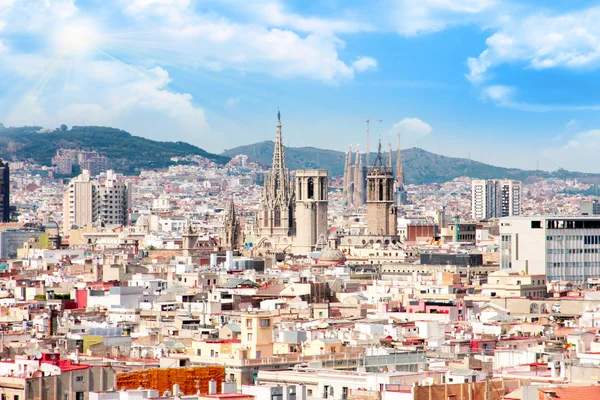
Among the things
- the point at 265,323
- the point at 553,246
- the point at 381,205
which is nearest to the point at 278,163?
the point at 381,205

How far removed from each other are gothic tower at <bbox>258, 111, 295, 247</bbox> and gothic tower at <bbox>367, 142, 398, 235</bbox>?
883cm

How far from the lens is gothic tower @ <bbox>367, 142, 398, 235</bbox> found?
146 metres

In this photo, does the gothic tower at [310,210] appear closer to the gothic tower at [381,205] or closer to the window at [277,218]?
the gothic tower at [381,205]

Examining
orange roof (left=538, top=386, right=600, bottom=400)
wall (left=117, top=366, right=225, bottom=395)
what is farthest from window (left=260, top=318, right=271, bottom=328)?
orange roof (left=538, top=386, right=600, bottom=400)

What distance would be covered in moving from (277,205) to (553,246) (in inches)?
2577

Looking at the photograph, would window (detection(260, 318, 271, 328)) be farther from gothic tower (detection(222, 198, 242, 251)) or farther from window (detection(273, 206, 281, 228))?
window (detection(273, 206, 281, 228))

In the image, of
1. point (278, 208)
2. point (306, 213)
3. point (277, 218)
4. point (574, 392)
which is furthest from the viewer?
point (278, 208)

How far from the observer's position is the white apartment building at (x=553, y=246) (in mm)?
92375

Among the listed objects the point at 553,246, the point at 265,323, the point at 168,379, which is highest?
the point at 553,246

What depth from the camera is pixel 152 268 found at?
4040 inches

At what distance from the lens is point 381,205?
147 meters

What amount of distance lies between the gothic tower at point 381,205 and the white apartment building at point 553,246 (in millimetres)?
50659

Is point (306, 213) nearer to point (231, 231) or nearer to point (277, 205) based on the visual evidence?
point (231, 231)

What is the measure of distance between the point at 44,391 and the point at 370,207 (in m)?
117
